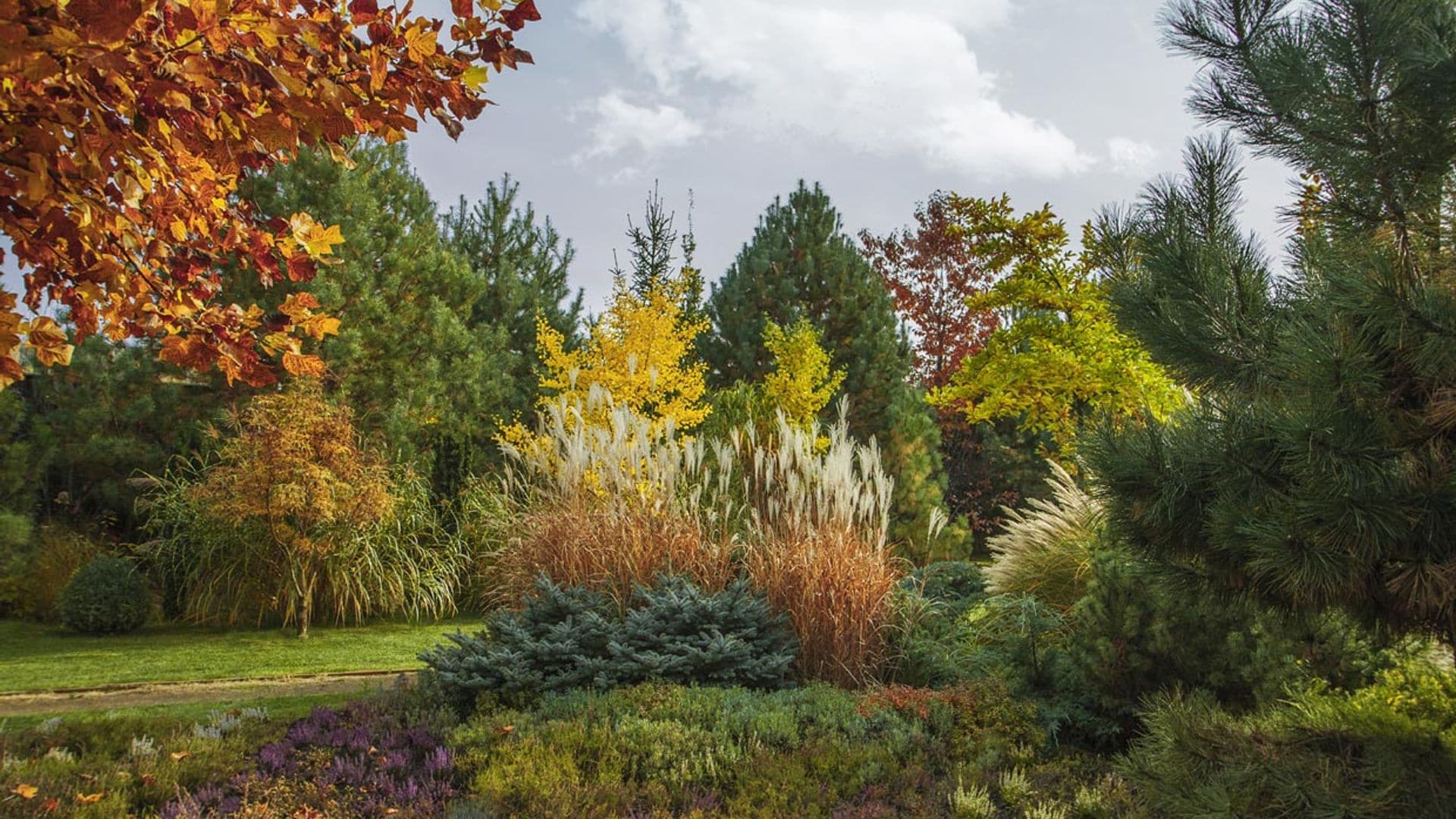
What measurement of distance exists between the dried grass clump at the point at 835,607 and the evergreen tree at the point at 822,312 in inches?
317

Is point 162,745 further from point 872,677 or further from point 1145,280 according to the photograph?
point 1145,280

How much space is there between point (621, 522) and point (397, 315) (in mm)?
7759

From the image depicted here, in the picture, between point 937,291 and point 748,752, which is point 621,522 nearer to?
point 748,752

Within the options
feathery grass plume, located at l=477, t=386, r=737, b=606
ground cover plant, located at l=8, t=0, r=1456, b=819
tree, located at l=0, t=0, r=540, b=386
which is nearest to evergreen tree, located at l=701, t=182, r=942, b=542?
ground cover plant, located at l=8, t=0, r=1456, b=819

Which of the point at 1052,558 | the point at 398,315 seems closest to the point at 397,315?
the point at 398,315

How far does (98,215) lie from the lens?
2309 millimetres

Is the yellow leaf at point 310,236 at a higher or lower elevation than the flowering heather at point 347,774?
higher

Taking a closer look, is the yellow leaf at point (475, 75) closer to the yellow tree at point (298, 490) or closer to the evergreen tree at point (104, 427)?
the yellow tree at point (298, 490)

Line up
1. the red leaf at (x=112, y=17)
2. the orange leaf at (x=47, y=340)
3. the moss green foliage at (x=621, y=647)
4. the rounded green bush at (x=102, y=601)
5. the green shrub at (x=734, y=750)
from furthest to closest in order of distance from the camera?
the rounded green bush at (x=102, y=601) < the moss green foliage at (x=621, y=647) < the green shrub at (x=734, y=750) < the orange leaf at (x=47, y=340) < the red leaf at (x=112, y=17)

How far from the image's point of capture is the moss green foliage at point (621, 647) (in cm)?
469

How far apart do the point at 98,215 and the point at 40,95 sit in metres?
0.28

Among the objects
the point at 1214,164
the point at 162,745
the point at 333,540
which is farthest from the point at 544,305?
the point at 1214,164

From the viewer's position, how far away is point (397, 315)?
40.5 ft

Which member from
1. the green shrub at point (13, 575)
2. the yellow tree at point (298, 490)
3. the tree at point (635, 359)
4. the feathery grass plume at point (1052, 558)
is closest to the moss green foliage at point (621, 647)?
the feathery grass plume at point (1052, 558)
